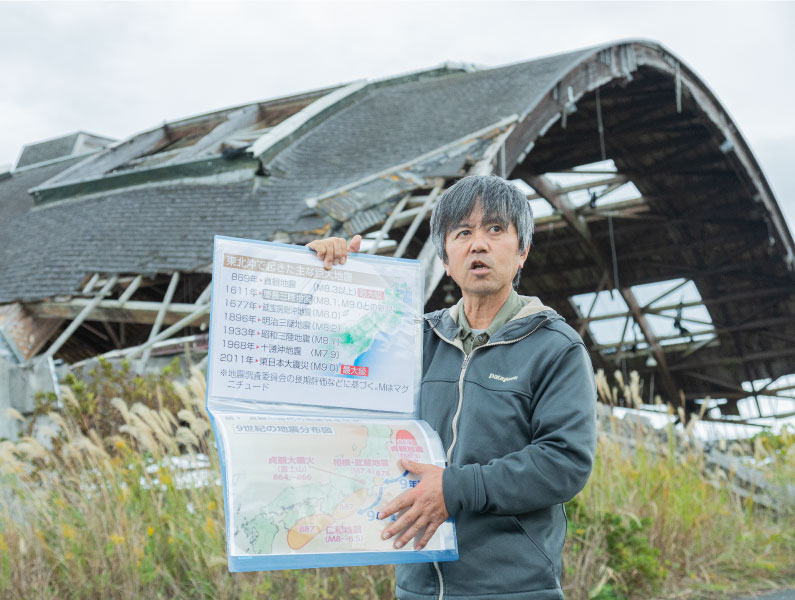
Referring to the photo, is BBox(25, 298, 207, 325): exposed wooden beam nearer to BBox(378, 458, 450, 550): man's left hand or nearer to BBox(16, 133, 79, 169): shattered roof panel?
BBox(378, 458, 450, 550): man's left hand

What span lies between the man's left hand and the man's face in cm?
49

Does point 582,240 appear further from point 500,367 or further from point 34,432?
point 500,367

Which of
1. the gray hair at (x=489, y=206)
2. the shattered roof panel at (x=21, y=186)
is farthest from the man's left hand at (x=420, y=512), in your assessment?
the shattered roof panel at (x=21, y=186)

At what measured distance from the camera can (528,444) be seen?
1927 mm

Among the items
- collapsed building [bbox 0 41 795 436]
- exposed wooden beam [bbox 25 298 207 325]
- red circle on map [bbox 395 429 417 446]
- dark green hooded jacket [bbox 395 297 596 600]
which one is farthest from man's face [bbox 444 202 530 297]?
exposed wooden beam [bbox 25 298 207 325]

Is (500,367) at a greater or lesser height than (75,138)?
lesser

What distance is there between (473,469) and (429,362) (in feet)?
1.54

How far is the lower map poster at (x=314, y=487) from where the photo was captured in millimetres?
1726

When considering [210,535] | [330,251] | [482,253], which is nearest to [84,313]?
[210,535]

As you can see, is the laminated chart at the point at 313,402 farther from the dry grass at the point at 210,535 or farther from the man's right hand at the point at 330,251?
the dry grass at the point at 210,535

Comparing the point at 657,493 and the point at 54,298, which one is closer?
the point at 657,493

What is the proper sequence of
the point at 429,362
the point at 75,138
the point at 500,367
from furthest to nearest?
1. the point at 75,138
2. the point at 429,362
3. the point at 500,367

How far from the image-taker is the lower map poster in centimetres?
173

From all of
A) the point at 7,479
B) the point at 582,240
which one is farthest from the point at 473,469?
the point at 582,240
